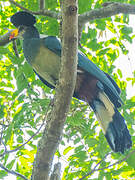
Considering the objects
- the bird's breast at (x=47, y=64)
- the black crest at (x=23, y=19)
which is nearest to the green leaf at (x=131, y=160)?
the bird's breast at (x=47, y=64)

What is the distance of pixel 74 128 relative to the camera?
361 cm

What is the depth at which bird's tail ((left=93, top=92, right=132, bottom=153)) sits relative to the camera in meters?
3.12

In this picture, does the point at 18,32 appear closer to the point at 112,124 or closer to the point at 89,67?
the point at 89,67

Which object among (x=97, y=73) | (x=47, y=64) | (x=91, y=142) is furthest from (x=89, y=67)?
(x=91, y=142)

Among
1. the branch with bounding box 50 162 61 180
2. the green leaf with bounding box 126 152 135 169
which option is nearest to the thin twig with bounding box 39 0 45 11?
the branch with bounding box 50 162 61 180

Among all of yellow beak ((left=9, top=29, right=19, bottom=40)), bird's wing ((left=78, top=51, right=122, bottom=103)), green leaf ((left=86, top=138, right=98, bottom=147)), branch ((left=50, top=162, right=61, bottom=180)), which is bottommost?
branch ((left=50, top=162, right=61, bottom=180))

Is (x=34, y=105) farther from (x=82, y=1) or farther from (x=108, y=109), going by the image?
(x=82, y=1)

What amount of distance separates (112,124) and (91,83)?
543mm

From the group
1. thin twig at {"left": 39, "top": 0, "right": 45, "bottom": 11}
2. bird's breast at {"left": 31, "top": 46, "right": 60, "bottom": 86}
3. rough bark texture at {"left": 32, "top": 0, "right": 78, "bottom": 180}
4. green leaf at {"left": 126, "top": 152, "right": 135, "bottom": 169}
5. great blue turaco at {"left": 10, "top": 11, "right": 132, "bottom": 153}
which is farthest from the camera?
thin twig at {"left": 39, "top": 0, "right": 45, "bottom": 11}

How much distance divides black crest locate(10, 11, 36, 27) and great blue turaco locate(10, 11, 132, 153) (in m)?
0.47

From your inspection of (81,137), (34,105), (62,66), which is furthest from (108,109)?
(62,66)

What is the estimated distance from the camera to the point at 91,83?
3533 millimetres

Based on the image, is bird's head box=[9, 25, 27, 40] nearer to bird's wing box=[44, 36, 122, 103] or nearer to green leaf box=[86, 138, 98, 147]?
bird's wing box=[44, 36, 122, 103]

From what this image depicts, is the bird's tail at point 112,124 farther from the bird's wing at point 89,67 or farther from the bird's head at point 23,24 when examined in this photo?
the bird's head at point 23,24
